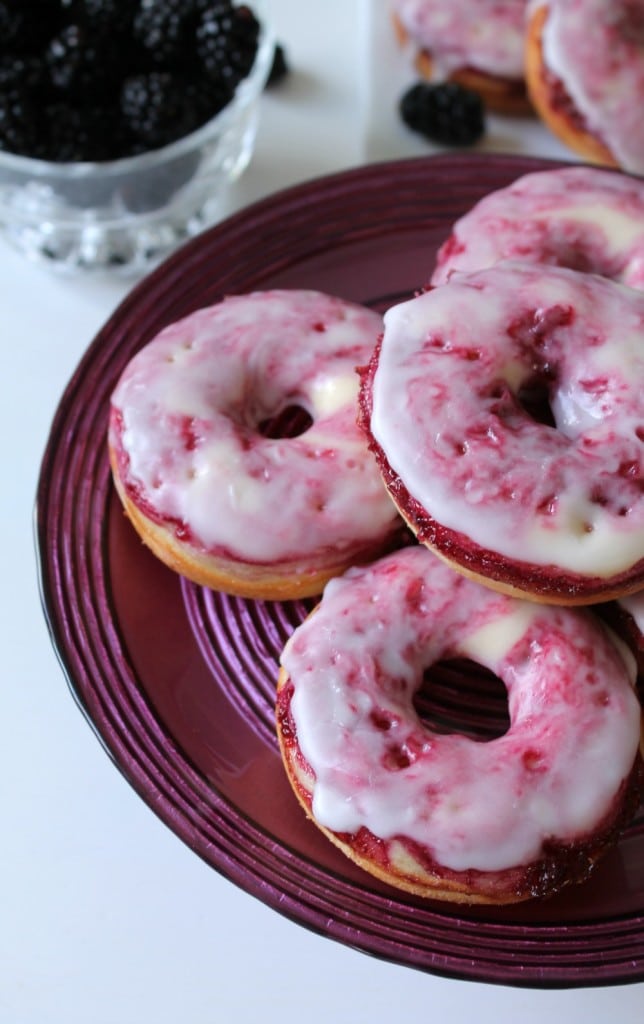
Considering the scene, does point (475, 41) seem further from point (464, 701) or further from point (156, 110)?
point (464, 701)

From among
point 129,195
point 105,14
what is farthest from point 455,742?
point 105,14

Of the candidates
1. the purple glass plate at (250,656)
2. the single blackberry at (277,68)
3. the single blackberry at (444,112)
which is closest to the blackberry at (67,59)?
the purple glass plate at (250,656)

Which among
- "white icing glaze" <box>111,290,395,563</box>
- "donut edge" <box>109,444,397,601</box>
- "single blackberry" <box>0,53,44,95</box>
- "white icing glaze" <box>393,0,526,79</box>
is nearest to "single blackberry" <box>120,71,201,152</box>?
"single blackberry" <box>0,53,44,95</box>

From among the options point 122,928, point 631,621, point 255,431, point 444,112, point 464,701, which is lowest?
point 122,928

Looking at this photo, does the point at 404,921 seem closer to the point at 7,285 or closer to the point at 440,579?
the point at 440,579

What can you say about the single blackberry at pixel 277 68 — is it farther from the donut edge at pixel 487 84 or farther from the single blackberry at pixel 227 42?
the single blackberry at pixel 227 42

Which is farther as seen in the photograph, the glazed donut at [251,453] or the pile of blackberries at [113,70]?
the pile of blackberries at [113,70]
